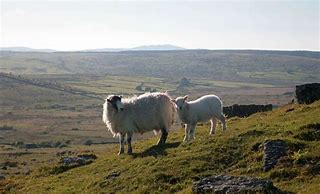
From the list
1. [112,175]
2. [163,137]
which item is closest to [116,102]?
[163,137]

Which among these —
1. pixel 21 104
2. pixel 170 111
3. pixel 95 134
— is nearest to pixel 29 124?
pixel 95 134

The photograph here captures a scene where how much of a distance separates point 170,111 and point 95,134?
97817mm

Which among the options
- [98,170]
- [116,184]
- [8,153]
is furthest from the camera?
[8,153]

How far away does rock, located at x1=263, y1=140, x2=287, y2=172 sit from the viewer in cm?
1656

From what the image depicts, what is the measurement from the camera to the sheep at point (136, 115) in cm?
2502

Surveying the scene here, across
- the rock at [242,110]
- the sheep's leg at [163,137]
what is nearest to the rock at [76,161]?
the sheep's leg at [163,137]

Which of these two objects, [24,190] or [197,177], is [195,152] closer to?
[197,177]

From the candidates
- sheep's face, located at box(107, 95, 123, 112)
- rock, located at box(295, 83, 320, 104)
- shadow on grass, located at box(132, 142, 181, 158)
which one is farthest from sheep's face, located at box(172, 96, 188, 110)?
rock, located at box(295, 83, 320, 104)

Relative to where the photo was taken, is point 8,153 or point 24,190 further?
point 8,153

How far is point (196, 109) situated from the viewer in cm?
2500

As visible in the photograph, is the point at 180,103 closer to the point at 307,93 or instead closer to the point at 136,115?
the point at 136,115

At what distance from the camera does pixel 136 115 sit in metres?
25.1

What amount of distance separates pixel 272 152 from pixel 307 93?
43.9 feet

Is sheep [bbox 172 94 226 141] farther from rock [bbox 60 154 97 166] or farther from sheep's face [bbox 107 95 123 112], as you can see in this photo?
rock [bbox 60 154 97 166]
